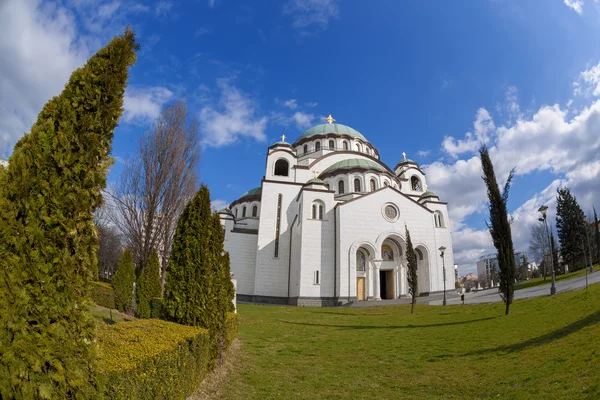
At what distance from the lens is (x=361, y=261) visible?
25156 millimetres

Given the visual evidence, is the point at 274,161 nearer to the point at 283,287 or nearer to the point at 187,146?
the point at 283,287

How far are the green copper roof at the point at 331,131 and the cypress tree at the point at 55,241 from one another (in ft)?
111

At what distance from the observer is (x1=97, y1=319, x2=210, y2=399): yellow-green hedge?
284 centimetres

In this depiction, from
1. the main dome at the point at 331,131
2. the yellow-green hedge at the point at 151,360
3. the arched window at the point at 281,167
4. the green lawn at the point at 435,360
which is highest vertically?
the main dome at the point at 331,131

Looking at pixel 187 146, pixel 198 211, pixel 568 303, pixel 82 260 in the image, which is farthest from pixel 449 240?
pixel 82 260

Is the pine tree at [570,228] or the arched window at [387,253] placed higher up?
the pine tree at [570,228]

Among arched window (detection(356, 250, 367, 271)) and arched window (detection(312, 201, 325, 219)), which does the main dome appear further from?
arched window (detection(356, 250, 367, 271))

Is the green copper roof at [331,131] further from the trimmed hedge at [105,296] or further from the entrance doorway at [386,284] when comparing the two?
the trimmed hedge at [105,296]

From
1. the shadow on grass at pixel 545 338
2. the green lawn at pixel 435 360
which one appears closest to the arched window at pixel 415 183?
the green lawn at pixel 435 360

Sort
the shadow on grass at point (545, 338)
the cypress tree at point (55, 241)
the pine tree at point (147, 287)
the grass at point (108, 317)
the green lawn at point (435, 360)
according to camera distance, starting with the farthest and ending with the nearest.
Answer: the pine tree at point (147, 287) < the grass at point (108, 317) < the shadow on grass at point (545, 338) < the green lawn at point (435, 360) < the cypress tree at point (55, 241)

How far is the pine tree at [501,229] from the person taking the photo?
1280cm

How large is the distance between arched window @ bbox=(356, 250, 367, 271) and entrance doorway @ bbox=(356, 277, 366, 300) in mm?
835

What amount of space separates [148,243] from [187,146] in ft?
14.4

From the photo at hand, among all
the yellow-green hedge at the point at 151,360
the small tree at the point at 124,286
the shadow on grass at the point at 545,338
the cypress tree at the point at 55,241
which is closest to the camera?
the cypress tree at the point at 55,241
